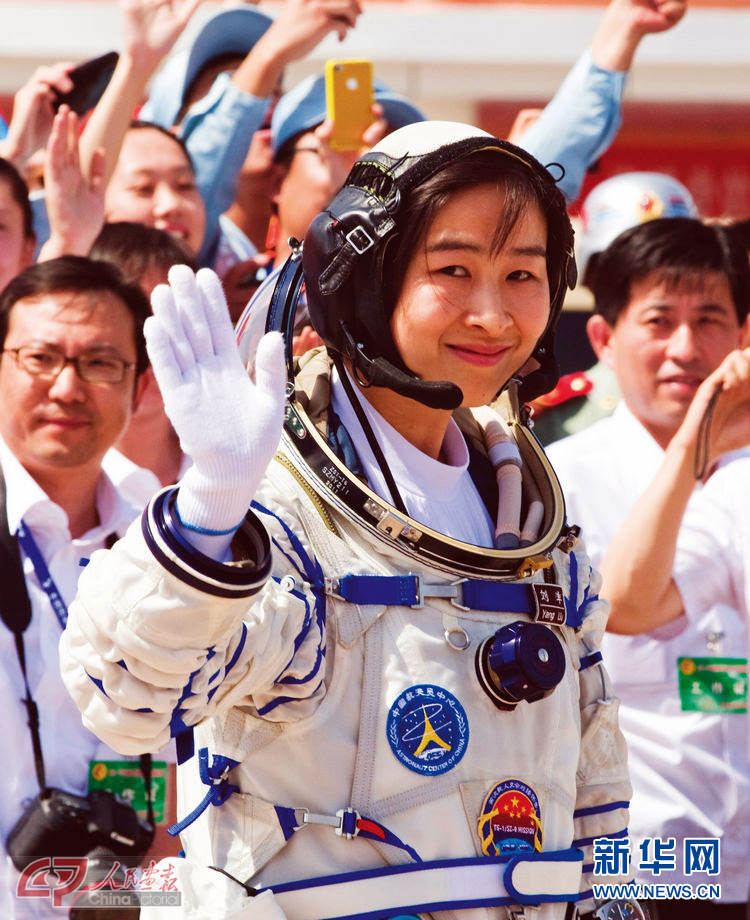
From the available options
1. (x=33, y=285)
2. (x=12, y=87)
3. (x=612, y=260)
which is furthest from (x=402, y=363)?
(x=12, y=87)

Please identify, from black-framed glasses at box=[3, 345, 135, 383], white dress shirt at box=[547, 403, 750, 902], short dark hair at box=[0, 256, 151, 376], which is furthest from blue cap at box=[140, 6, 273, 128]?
white dress shirt at box=[547, 403, 750, 902]

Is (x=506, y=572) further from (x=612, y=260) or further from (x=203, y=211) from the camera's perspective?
(x=203, y=211)

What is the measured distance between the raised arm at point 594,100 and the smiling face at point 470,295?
229 centimetres

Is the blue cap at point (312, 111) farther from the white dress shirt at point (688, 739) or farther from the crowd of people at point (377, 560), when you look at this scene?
the white dress shirt at point (688, 739)

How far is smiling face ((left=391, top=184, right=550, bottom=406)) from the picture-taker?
2094 mm

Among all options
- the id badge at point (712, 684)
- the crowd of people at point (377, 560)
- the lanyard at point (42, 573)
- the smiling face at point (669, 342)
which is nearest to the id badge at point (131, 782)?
the crowd of people at point (377, 560)

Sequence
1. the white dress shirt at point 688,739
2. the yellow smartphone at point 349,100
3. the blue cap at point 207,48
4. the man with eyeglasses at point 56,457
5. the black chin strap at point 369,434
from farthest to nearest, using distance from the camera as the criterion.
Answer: the blue cap at point 207,48, the yellow smartphone at point 349,100, the white dress shirt at point 688,739, the man with eyeglasses at point 56,457, the black chin strap at point 369,434

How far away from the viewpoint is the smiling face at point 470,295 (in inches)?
82.4

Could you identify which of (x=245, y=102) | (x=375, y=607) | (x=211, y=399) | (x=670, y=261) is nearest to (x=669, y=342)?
(x=670, y=261)

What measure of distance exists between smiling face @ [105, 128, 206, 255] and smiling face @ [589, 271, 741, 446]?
4.39ft

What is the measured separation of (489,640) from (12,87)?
6.78m

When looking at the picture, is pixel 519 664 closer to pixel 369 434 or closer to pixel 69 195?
pixel 369 434

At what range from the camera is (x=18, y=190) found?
3967mm

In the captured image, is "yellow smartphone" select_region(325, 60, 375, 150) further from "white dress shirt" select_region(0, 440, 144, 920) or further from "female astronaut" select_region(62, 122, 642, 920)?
"female astronaut" select_region(62, 122, 642, 920)
